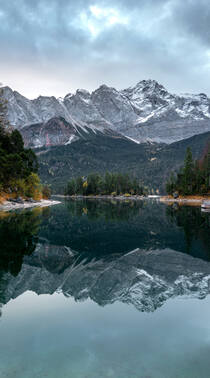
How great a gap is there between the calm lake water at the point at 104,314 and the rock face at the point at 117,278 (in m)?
0.05

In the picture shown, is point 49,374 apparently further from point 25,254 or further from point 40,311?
point 25,254

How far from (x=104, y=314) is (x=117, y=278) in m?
3.91

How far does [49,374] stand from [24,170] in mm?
75871

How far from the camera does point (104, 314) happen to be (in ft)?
30.6

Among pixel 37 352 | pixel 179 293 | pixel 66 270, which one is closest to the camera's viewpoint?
pixel 37 352

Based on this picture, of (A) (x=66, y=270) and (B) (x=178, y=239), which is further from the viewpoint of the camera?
(B) (x=178, y=239)

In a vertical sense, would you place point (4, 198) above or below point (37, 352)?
below

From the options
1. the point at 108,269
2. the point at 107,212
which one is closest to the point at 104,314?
the point at 108,269

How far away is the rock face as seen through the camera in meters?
11.1

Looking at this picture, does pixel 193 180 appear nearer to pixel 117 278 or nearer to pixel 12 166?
pixel 12 166

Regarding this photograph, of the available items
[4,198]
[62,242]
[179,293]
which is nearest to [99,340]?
[179,293]

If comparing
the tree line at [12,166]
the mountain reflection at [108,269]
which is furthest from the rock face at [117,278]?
the tree line at [12,166]

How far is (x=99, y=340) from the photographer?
7.53m

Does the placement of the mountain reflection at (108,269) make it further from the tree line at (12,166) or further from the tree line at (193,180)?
the tree line at (193,180)
